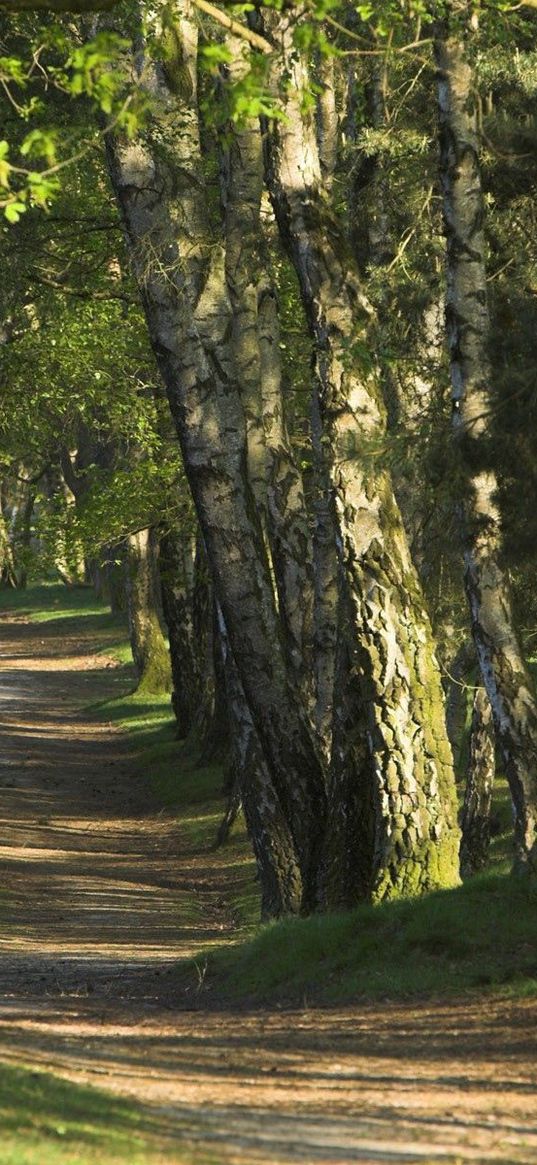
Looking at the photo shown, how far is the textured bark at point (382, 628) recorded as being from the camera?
12.3 metres

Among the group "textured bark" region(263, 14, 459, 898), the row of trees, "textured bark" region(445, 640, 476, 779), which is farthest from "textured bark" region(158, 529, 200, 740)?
"textured bark" region(263, 14, 459, 898)

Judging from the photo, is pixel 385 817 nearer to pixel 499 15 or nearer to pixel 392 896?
pixel 392 896

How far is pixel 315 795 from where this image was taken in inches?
563

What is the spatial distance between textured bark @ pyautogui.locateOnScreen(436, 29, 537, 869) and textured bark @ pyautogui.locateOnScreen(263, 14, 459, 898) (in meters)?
0.43

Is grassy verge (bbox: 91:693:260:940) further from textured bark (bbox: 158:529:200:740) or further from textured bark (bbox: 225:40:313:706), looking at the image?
textured bark (bbox: 225:40:313:706)

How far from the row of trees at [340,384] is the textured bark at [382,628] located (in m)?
0.02

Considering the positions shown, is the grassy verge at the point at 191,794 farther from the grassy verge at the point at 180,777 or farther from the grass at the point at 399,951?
the grass at the point at 399,951

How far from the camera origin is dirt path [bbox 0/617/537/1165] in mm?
6641

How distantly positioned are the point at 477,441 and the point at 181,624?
1894 cm

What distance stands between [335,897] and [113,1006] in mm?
2167

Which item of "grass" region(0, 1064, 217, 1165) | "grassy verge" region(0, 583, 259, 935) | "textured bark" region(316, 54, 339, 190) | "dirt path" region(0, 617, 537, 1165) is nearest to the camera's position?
"grass" region(0, 1064, 217, 1165)

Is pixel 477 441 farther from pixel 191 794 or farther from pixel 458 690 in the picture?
pixel 191 794

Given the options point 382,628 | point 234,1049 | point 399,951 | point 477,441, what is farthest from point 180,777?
point 234,1049

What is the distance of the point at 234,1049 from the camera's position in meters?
8.90
